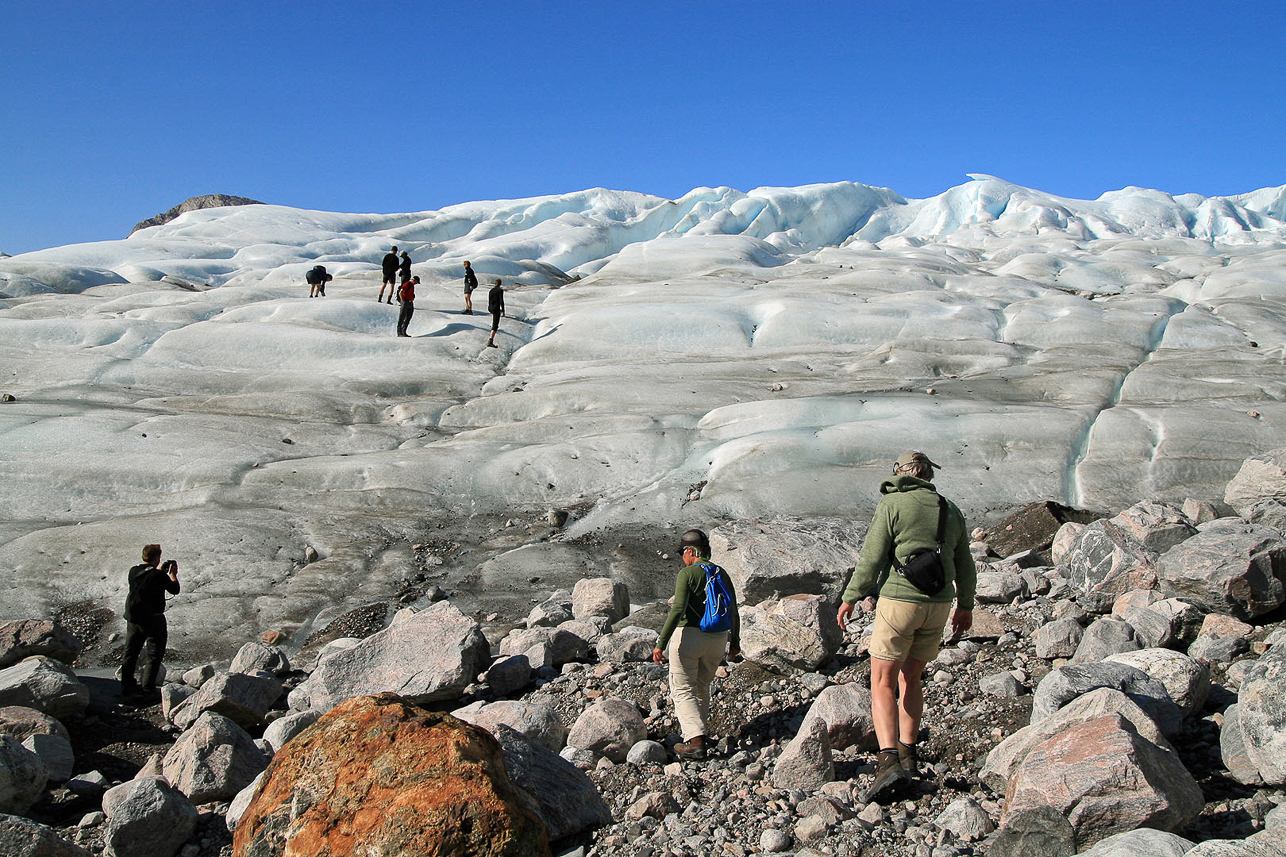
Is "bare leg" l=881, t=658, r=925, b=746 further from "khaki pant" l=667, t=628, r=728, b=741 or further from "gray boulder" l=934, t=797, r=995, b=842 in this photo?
"khaki pant" l=667, t=628, r=728, b=741

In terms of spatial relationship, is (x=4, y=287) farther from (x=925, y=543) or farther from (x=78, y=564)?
(x=925, y=543)

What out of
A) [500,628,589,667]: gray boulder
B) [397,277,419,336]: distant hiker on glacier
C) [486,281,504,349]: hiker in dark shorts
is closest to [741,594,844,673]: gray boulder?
[500,628,589,667]: gray boulder

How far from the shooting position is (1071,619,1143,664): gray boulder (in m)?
5.36

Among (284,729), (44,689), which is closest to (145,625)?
(44,689)

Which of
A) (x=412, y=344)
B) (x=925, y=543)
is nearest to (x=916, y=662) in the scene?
(x=925, y=543)

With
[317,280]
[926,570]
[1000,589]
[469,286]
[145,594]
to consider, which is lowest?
[1000,589]

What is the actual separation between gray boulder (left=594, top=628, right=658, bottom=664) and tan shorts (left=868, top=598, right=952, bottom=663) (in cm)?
259

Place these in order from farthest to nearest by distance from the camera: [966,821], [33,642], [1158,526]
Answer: [1158,526], [33,642], [966,821]

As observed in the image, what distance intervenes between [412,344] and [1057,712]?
16.0 metres

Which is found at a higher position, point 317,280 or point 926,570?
point 317,280

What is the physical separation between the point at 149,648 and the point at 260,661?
0.95 meters

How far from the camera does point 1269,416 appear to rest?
12.9 m

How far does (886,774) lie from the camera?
13.8 feet

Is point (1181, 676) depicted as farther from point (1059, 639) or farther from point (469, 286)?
point (469, 286)
